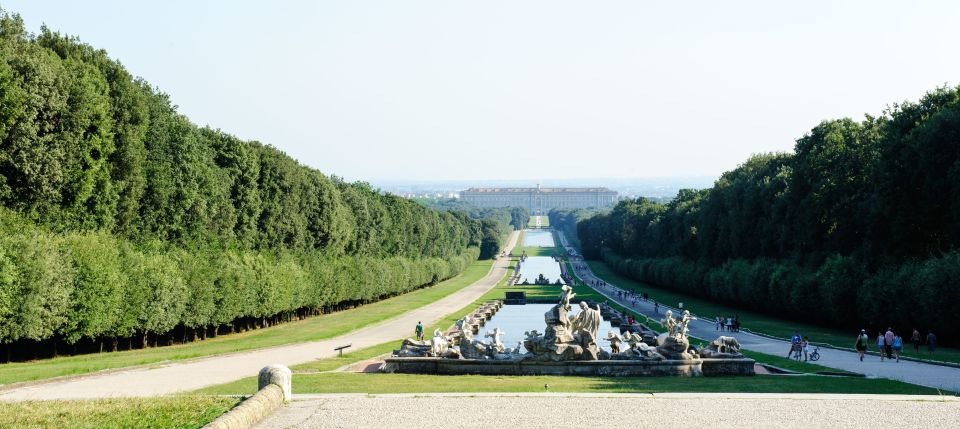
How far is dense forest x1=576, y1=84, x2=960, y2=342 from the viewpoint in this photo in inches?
1892

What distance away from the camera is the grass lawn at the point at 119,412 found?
1881 centimetres

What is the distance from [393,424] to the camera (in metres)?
19.7

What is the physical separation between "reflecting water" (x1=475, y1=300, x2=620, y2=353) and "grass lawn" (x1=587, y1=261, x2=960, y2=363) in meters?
8.81

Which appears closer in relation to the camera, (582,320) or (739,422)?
(739,422)

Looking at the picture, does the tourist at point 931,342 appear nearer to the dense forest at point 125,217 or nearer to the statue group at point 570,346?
the statue group at point 570,346

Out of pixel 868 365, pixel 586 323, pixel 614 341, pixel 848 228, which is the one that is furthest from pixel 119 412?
pixel 848 228

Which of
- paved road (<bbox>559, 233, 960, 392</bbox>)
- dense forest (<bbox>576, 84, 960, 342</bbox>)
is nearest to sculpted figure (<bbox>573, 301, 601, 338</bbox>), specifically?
paved road (<bbox>559, 233, 960, 392</bbox>)

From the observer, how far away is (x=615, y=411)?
69.8 feet

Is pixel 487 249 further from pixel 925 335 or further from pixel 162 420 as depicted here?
pixel 162 420

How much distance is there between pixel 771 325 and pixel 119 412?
48.5 meters

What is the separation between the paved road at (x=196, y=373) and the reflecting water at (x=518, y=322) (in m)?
5.98

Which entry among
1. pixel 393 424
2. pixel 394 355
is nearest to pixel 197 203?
pixel 394 355

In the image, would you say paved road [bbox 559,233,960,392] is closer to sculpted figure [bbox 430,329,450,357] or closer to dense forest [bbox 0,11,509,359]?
sculpted figure [bbox 430,329,450,357]

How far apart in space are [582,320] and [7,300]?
20407 millimetres
